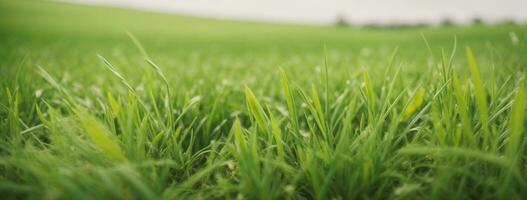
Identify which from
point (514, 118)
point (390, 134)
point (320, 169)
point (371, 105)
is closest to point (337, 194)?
point (320, 169)

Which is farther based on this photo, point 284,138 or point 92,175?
point 284,138

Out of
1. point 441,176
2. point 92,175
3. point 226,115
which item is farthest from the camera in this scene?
point 226,115

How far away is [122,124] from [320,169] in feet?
1.95

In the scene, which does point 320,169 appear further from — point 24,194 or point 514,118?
point 24,194

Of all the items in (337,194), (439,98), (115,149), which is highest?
(439,98)

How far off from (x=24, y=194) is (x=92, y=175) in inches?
6.2

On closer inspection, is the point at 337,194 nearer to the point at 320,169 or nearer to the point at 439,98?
the point at 320,169

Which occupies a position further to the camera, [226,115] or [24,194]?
[226,115]

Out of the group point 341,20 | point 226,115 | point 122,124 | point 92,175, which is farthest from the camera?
point 341,20

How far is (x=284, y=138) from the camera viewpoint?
1077mm

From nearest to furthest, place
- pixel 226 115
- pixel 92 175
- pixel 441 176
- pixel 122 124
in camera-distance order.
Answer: pixel 441 176, pixel 92 175, pixel 122 124, pixel 226 115

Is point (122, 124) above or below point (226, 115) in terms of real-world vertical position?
above

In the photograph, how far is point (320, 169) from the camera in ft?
2.77

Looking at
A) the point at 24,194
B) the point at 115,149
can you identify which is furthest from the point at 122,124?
the point at 24,194
